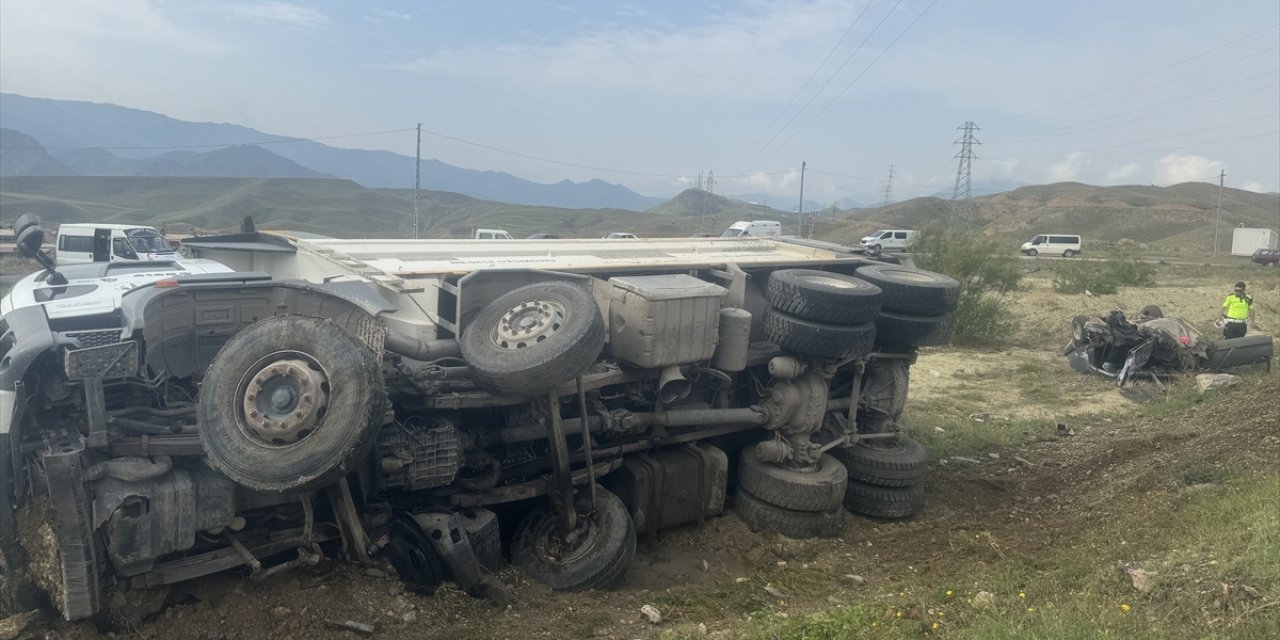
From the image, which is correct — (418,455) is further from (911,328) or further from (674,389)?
(911,328)

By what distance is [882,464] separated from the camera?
6969 mm

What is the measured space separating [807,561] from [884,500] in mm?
1452

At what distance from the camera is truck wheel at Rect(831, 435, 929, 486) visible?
22.9 ft

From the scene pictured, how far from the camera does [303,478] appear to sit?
3.89m

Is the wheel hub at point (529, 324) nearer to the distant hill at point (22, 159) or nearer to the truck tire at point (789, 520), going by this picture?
the truck tire at point (789, 520)

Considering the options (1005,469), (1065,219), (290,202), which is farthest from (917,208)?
(1005,469)

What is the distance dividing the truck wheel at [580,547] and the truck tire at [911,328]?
296 cm

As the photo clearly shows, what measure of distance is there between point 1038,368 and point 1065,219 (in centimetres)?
6297

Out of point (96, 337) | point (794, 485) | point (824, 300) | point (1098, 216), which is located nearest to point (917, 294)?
point (824, 300)

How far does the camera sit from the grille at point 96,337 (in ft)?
14.4

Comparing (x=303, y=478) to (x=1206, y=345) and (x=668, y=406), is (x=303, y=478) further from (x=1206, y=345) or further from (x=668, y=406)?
(x=1206, y=345)

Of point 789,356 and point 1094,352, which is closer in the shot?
point 789,356

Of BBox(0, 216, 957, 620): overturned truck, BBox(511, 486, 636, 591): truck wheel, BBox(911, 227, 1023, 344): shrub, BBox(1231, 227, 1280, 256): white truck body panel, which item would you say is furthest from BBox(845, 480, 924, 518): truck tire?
BBox(1231, 227, 1280, 256): white truck body panel

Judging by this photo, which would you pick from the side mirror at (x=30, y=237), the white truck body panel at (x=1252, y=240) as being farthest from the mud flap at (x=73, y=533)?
the white truck body panel at (x=1252, y=240)
